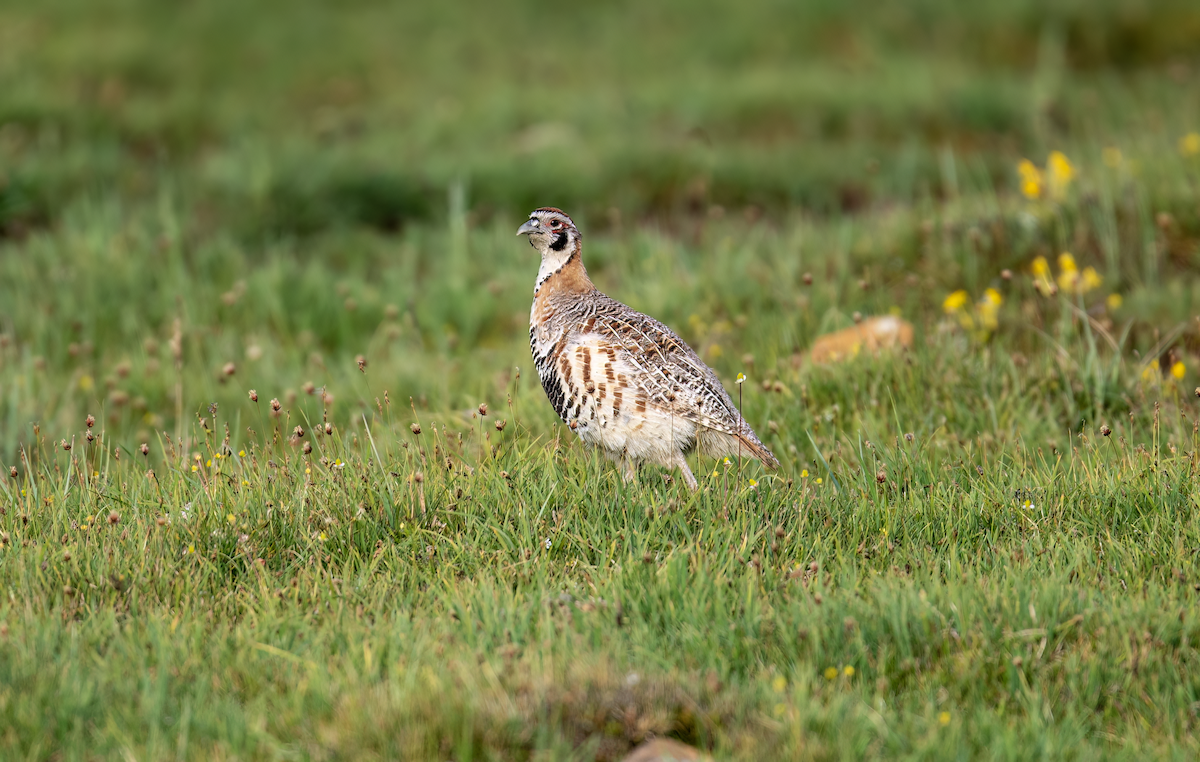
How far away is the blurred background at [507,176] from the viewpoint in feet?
25.3

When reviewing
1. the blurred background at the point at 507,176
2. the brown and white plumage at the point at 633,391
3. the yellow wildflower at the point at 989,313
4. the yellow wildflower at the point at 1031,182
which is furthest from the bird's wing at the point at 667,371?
the yellow wildflower at the point at 1031,182

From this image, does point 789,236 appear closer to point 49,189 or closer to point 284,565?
point 284,565

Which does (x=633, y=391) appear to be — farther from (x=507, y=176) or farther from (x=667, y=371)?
(x=507, y=176)

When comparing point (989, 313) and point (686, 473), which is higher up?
point (989, 313)

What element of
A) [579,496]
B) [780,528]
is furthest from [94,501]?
[780,528]

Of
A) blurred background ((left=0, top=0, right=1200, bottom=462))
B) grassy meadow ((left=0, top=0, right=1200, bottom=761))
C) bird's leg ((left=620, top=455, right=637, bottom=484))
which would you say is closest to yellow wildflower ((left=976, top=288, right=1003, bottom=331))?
grassy meadow ((left=0, top=0, right=1200, bottom=761))

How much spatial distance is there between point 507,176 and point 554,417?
211 inches

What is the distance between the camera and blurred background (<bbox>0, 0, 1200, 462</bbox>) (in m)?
7.72

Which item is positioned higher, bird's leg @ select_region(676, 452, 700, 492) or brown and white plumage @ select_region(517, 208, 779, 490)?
brown and white plumage @ select_region(517, 208, 779, 490)

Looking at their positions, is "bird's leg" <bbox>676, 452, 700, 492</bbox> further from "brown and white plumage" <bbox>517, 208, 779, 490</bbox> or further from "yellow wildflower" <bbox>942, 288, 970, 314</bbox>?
"yellow wildflower" <bbox>942, 288, 970, 314</bbox>

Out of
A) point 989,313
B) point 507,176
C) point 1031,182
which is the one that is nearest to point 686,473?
point 989,313

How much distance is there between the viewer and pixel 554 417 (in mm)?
6320

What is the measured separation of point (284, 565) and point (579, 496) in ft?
3.71

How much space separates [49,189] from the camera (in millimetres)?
10586
